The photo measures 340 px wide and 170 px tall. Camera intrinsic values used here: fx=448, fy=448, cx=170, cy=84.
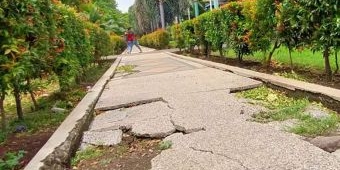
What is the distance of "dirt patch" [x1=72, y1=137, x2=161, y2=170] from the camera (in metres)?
3.71

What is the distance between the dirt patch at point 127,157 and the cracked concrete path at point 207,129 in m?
0.13

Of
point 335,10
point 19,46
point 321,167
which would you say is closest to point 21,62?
point 19,46

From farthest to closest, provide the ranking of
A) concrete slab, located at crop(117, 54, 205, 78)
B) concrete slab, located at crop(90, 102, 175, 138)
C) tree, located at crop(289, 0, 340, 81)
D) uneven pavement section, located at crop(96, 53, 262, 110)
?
concrete slab, located at crop(117, 54, 205, 78) < uneven pavement section, located at crop(96, 53, 262, 110) < tree, located at crop(289, 0, 340, 81) < concrete slab, located at crop(90, 102, 175, 138)

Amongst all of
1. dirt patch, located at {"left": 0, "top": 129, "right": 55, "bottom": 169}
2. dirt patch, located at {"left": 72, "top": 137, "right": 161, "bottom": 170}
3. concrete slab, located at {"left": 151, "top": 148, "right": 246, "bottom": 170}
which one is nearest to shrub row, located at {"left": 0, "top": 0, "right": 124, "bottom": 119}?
dirt patch, located at {"left": 0, "top": 129, "right": 55, "bottom": 169}

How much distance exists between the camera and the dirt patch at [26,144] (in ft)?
14.5

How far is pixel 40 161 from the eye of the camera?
11.9 ft

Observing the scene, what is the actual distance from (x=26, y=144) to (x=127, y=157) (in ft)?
4.94

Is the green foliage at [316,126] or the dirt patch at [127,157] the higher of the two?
the green foliage at [316,126]

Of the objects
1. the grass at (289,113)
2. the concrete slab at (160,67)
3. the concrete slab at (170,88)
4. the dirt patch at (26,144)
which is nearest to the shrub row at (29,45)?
the dirt patch at (26,144)

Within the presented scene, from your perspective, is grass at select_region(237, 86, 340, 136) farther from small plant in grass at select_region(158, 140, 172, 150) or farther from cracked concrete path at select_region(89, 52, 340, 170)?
small plant in grass at select_region(158, 140, 172, 150)

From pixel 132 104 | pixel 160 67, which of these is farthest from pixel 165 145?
pixel 160 67

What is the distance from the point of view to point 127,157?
3.96 metres

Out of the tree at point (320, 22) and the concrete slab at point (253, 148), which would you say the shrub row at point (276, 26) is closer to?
the tree at point (320, 22)

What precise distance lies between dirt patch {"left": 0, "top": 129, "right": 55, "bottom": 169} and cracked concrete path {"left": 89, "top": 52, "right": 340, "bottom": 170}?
630mm
